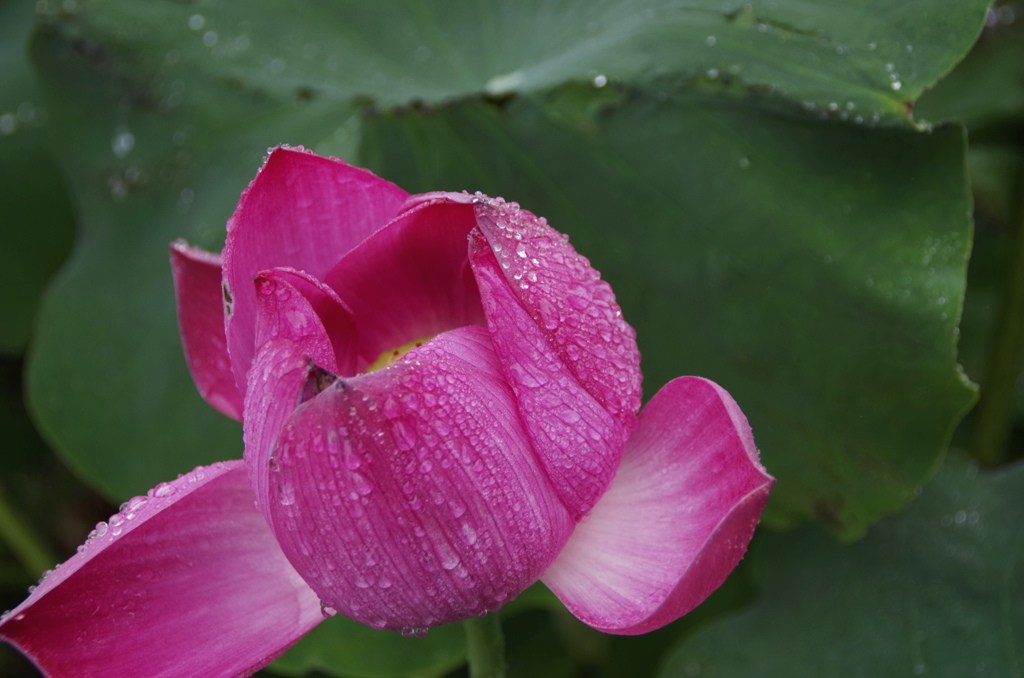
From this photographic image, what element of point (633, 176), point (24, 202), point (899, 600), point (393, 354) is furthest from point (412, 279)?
point (24, 202)

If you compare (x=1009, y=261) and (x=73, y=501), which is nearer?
(x=1009, y=261)

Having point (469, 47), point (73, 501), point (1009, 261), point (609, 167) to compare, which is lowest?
point (73, 501)

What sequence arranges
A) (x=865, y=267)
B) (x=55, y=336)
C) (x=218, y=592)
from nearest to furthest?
(x=218, y=592), (x=865, y=267), (x=55, y=336)

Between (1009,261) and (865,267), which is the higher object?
(865,267)

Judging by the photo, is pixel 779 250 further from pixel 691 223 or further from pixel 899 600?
pixel 899 600

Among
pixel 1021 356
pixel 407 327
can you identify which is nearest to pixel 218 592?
pixel 407 327

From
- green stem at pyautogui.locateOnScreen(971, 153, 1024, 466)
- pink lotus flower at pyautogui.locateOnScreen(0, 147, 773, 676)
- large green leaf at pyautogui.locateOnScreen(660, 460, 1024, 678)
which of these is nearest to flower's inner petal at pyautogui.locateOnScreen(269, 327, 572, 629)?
pink lotus flower at pyautogui.locateOnScreen(0, 147, 773, 676)

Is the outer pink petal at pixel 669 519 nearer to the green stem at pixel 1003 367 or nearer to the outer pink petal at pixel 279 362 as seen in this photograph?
the outer pink petal at pixel 279 362

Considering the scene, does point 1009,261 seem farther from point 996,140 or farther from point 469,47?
point 469,47
